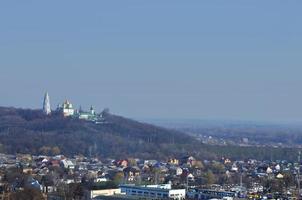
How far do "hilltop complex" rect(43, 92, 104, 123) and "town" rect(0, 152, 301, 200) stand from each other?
52.2 ft

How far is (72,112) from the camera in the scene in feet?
245

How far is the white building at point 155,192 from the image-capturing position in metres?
32.4

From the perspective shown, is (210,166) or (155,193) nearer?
(155,193)

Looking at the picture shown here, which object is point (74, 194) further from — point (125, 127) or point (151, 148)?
point (125, 127)

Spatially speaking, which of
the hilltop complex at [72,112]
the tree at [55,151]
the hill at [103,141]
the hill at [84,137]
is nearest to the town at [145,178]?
the tree at [55,151]

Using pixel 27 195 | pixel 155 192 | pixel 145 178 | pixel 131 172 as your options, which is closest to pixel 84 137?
pixel 131 172

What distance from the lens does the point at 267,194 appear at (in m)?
34.0

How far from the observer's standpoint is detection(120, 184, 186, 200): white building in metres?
32.4

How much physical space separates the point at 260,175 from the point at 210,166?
6.42m

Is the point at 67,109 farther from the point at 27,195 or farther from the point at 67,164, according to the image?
the point at 27,195

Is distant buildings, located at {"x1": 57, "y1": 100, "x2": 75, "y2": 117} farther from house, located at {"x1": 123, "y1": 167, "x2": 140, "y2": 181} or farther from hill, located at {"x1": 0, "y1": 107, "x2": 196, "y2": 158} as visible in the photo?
house, located at {"x1": 123, "y1": 167, "x2": 140, "y2": 181}

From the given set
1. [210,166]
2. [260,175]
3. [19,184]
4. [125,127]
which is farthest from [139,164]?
[125,127]

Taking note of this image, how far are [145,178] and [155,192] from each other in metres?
9.89

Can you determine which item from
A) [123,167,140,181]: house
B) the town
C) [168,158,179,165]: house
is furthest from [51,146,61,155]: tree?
[123,167,140,181]: house
